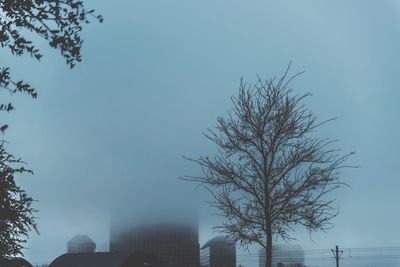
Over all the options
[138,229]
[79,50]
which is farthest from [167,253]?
[79,50]

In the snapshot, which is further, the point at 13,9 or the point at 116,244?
the point at 116,244

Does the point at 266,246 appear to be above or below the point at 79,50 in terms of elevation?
below

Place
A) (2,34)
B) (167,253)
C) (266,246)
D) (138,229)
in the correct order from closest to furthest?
(2,34) → (266,246) → (167,253) → (138,229)

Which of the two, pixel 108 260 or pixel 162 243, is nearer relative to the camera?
pixel 108 260

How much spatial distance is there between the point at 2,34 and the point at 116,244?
162m

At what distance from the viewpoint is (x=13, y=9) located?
6410 millimetres

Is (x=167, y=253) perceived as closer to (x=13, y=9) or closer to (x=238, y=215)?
(x=238, y=215)

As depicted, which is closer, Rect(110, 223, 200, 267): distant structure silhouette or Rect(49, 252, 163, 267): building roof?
Rect(49, 252, 163, 267): building roof

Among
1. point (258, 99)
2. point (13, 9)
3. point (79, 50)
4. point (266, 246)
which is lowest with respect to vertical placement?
point (266, 246)

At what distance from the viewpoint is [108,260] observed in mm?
52625

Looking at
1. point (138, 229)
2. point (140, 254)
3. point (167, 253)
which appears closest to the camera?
point (140, 254)

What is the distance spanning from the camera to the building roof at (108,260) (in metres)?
50.2

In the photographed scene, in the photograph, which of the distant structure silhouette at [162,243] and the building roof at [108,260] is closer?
the building roof at [108,260]

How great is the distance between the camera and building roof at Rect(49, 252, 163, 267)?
5023 centimetres
